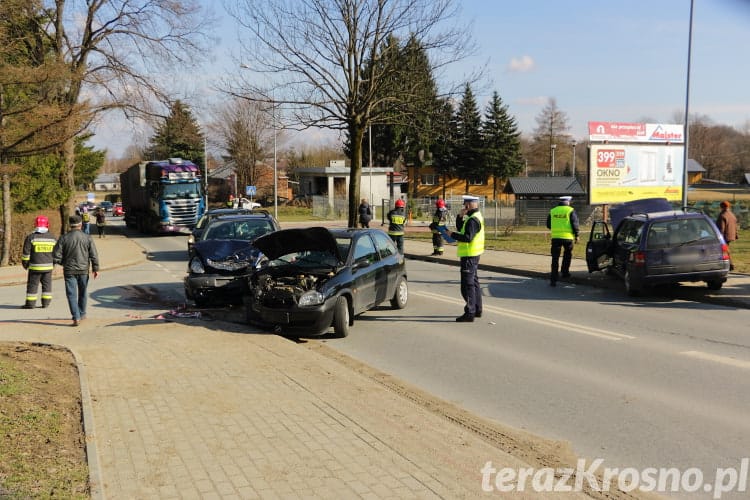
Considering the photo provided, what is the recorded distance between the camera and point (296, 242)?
10180 millimetres

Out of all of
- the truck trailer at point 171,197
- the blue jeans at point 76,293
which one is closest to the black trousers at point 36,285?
the blue jeans at point 76,293

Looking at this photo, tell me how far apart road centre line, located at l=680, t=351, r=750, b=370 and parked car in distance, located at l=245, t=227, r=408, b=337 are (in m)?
4.47

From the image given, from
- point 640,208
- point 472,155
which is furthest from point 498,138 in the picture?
point 640,208

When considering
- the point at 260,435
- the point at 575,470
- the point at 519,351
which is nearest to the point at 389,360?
the point at 519,351

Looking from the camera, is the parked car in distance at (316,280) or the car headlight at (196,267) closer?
the parked car in distance at (316,280)

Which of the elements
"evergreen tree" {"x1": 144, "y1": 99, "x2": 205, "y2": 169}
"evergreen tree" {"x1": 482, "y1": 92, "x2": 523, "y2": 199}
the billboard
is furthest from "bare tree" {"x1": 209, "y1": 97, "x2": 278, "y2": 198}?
the billboard

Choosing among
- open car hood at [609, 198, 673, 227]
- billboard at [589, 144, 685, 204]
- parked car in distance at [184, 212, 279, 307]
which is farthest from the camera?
billboard at [589, 144, 685, 204]

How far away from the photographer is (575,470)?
479 centimetres

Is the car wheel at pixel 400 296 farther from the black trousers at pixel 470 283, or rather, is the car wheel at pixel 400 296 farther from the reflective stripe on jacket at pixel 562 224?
the reflective stripe on jacket at pixel 562 224

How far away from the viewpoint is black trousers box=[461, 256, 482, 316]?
10.5 m

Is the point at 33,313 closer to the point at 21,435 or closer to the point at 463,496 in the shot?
the point at 21,435

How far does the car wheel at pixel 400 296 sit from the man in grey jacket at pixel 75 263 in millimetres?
4972

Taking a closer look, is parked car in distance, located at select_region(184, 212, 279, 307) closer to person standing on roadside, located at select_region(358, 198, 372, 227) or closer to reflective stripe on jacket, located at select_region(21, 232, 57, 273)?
reflective stripe on jacket, located at select_region(21, 232, 57, 273)

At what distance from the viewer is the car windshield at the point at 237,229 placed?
1479cm
